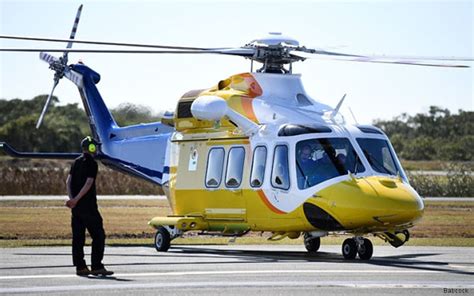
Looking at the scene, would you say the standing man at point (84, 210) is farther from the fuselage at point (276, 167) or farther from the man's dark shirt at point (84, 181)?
the fuselage at point (276, 167)

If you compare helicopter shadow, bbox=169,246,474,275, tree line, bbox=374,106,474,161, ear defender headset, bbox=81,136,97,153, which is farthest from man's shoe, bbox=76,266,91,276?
tree line, bbox=374,106,474,161

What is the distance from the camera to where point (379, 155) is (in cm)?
2016

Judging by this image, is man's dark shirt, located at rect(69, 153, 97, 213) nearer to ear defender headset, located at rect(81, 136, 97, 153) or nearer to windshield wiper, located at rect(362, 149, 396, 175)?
ear defender headset, located at rect(81, 136, 97, 153)

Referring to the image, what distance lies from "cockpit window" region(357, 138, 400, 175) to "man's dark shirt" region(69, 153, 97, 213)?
586cm

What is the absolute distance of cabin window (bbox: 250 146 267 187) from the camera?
20891 millimetres

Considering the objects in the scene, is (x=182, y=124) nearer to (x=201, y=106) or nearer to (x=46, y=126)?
(x=201, y=106)

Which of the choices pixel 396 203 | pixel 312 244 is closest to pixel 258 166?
pixel 312 244

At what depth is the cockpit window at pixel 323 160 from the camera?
1959cm

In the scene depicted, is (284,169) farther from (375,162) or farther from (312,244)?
(312,244)

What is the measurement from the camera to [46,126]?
71.3 m

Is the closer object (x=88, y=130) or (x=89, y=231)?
(x=89, y=231)

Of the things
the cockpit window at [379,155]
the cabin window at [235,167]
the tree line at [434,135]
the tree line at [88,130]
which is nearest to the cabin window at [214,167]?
the cabin window at [235,167]

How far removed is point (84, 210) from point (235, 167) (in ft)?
19.9

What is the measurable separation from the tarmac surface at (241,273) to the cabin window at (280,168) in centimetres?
139
